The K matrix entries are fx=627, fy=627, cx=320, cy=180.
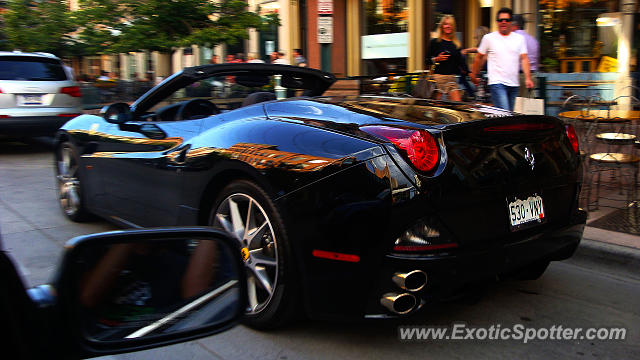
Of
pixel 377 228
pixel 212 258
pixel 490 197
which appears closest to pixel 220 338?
pixel 377 228

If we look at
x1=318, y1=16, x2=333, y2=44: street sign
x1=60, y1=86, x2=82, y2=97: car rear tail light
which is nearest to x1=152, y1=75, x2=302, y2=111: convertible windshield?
x1=318, y1=16, x2=333, y2=44: street sign

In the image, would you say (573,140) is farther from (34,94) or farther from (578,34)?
(34,94)

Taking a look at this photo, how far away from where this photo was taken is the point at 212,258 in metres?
1.69

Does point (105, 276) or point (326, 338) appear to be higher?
point (105, 276)

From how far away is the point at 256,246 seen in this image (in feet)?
11.0

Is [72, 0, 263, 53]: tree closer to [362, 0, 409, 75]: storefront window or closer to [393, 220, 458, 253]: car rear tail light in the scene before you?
[362, 0, 409, 75]: storefront window

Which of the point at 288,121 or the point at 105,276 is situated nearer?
the point at 105,276

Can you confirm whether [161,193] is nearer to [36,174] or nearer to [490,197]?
[490,197]

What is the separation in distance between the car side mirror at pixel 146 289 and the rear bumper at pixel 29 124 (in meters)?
10.2

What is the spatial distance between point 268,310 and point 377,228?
2.74ft

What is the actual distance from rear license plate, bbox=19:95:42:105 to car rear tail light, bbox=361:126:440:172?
372 inches

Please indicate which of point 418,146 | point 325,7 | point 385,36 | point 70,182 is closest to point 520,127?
point 418,146

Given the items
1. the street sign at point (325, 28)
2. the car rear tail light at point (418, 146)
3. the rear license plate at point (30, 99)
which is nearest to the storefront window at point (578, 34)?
the street sign at point (325, 28)

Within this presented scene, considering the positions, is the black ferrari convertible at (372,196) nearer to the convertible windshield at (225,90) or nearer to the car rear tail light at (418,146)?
the car rear tail light at (418,146)
